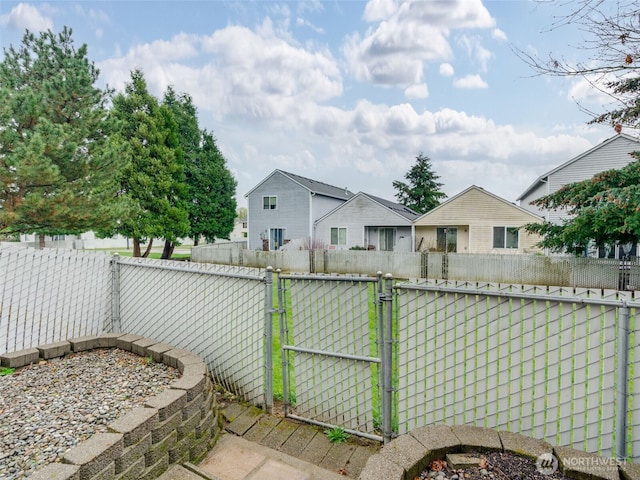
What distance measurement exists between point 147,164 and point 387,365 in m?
20.4

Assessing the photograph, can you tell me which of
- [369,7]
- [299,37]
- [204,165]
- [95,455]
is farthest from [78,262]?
[204,165]

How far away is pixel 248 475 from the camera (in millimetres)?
2441

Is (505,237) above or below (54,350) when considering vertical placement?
above

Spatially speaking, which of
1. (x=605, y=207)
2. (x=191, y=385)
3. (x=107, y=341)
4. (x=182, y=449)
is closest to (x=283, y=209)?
(x=605, y=207)

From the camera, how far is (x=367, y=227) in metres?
20.9

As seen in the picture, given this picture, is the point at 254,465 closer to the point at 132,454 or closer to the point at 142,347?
the point at 132,454

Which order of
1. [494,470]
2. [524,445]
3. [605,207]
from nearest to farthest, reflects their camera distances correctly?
[494,470] → [524,445] → [605,207]

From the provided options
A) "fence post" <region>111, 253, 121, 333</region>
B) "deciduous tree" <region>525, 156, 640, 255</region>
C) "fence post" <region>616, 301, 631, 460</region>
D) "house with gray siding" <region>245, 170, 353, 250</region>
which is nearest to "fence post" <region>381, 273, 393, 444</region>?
"fence post" <region>616, 301, 631, 460</region>

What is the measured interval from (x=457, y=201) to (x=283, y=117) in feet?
34.1

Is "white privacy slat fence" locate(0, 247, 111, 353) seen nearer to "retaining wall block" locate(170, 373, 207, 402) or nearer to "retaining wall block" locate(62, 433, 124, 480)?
"retaining wall block" locate(170, 373, 207, 402)

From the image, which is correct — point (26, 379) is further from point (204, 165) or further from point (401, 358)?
point (204, 165)

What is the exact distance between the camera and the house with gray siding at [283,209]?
22.5 m

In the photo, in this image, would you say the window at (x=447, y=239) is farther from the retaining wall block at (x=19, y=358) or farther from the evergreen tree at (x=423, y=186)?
the retaining wall block at (x=19, y=358)

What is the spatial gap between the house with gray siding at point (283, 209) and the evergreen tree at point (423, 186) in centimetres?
1506
